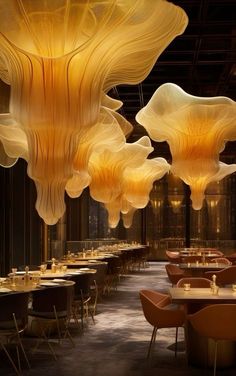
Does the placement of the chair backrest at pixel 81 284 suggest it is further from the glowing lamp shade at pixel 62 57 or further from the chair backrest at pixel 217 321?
the chair backrest at pixel 217 321

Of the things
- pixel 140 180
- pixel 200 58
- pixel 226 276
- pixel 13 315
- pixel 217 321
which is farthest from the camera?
pixel 140 180

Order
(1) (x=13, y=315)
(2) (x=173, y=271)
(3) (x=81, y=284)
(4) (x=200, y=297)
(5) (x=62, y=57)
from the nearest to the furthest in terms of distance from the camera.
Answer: (5) (x=62, y=57), (1) (x=13, y=315), (4) (x=200, y=297), (3) (x=81, y=284), (2) (x=173, y=271)

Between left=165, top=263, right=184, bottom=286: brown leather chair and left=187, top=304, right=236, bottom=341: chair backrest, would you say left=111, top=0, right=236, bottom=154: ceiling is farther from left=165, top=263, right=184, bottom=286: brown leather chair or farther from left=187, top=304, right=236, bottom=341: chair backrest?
left=187, top=304, right=236, bottom=341: chair backrest

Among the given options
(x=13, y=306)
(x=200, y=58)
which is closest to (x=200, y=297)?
(x=13, y=306)

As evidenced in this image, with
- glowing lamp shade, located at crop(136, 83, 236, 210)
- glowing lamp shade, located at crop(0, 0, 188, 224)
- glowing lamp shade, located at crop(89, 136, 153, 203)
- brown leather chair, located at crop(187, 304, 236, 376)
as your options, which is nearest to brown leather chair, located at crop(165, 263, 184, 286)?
glowing lamp shade, located at crop(136, 83, 236, 210)

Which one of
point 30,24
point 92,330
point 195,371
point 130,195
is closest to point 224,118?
point 92,330

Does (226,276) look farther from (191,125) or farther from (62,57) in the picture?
(62,57)

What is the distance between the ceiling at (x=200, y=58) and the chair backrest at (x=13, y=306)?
6.00m

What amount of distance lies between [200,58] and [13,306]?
→ 9401 mm

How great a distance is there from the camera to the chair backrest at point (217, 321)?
19.1 feet

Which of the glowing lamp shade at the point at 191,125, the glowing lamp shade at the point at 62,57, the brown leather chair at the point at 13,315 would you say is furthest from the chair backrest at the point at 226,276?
the glowing lamp shade at the point at 62,57

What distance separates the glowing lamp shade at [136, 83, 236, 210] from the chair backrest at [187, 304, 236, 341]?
4.22m

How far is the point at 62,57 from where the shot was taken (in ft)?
17.6

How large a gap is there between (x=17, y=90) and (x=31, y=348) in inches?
138
